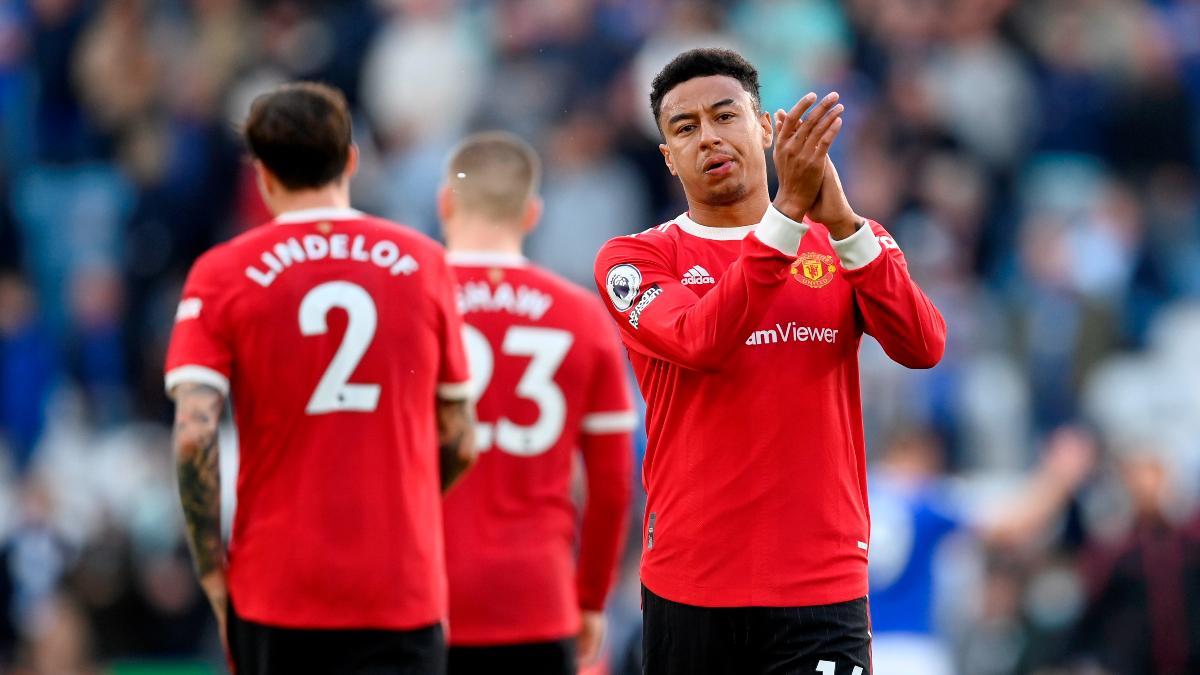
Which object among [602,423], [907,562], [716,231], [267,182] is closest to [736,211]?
[716,231]

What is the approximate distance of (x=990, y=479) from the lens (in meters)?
12.4

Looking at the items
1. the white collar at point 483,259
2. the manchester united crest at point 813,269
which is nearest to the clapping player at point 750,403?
the manchester united crest at point 813,269

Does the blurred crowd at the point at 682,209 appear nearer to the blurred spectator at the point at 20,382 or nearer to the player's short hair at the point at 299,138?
the blurred spectator at the point at 20,382

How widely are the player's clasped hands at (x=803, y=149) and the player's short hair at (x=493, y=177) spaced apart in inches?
96.4

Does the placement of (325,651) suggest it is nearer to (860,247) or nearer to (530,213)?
(860,247)

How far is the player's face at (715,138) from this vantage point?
16.9 feet

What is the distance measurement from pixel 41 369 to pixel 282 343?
8.99 metres

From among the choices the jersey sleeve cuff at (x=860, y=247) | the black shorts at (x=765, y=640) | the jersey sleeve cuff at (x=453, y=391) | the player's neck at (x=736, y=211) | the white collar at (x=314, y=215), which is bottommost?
the black shorts at (x=765, y=640)

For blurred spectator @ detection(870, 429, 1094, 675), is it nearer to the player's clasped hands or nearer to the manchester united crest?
the manchester united crest

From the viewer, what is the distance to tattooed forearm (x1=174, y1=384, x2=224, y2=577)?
5.54 meters

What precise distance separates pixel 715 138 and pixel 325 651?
1964mm

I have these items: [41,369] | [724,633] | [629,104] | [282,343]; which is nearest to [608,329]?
[282,343]

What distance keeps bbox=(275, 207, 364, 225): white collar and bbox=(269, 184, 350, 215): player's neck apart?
13mm

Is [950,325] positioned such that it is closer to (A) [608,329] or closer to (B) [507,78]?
(B) [507,78]
